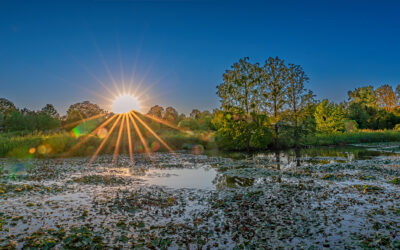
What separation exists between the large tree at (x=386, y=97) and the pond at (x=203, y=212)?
94.2 metres

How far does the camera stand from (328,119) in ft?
180

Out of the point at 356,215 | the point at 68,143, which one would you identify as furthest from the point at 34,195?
the point at 68,143

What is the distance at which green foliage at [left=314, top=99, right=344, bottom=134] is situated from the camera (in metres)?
54.0

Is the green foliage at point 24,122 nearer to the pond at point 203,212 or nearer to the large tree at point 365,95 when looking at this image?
the pond at point 203,212

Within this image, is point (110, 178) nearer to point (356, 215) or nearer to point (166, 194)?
point (166, 194)

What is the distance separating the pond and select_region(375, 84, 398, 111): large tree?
309 ft

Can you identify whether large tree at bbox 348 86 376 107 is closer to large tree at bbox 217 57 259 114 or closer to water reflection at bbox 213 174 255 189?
large tree at bbox 217 57 259 114

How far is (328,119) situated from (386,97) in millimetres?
55358

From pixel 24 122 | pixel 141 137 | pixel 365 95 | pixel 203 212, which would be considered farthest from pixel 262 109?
pixel 365 95

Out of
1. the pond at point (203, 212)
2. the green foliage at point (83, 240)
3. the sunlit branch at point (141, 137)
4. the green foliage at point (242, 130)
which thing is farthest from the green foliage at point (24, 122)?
the green foliage at point (83, 240)

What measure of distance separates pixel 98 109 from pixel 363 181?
10898 centimetres

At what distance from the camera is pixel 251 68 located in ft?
123

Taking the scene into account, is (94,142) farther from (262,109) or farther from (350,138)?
(350,138)

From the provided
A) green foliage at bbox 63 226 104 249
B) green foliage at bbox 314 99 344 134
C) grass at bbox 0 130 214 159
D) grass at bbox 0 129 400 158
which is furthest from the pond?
green foliage at bbox 314 99 344 134
